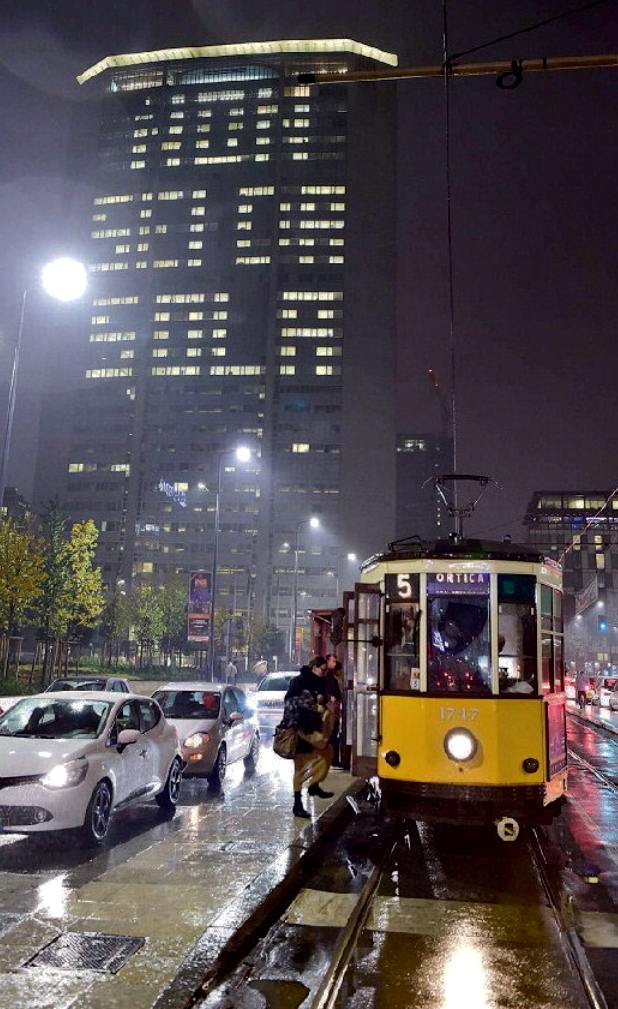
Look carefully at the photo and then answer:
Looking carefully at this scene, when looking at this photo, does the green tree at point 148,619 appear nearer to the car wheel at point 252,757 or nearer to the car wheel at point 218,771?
the car wheel at point 252,757

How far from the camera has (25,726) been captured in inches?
359

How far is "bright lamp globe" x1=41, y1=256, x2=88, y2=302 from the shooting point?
16.6 m

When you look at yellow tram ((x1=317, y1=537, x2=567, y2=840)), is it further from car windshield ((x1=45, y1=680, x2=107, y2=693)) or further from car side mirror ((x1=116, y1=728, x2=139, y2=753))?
car windshield ((x1=45, y1=680, x2=107, y2=693))

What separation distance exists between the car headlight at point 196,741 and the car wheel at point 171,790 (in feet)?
3.84

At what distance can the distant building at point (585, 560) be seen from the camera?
338 feet

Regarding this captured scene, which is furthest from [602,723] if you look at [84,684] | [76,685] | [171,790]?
[171,790]

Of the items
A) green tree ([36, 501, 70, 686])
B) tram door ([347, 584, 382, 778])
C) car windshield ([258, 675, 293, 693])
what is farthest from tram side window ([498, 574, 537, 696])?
green tree ([36, 501, 70, 686])

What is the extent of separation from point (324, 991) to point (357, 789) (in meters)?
7.91

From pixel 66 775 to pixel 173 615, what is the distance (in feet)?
173

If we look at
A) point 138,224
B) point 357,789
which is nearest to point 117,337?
point 138,224

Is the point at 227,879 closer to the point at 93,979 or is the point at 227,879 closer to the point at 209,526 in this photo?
the point at 93,979

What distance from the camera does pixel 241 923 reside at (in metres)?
5.40

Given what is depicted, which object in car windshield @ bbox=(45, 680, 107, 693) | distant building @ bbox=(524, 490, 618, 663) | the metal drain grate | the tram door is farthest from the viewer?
distant building @ bbox=(524, 490, 618, 663)

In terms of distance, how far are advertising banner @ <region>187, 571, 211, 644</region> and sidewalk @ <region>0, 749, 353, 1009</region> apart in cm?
2229
